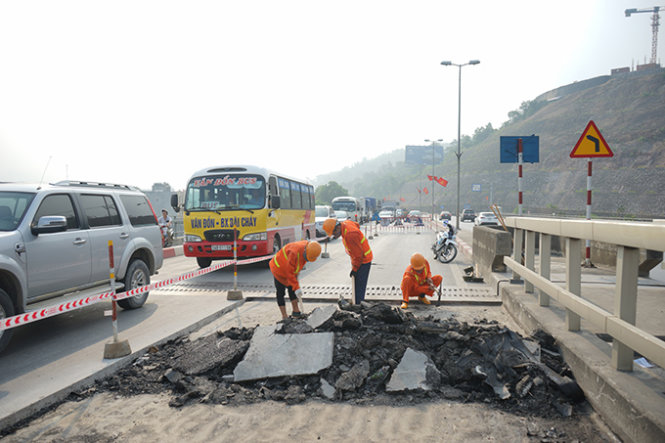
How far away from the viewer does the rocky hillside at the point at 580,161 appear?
6756 centimetres

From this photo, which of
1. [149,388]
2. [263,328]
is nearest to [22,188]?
[149,388]

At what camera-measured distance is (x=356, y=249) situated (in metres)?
6.85

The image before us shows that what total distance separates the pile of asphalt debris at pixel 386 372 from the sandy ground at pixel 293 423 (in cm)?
14

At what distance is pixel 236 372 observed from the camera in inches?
170

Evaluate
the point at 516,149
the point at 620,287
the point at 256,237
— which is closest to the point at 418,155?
the point at 516,149

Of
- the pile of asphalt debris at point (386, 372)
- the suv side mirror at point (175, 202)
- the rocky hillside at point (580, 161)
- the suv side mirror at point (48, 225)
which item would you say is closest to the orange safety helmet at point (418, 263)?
the pile of asphalt debris at point (386, 372)

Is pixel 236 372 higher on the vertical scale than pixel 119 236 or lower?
lower

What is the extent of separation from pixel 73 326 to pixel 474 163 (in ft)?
374

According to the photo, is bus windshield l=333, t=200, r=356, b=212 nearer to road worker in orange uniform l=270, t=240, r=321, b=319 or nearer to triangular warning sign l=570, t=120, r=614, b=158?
triangular warning sign l=570, t=120, r=614, b=158

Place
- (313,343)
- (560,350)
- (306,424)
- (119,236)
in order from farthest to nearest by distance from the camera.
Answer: (119,236) → (313,343) → (560,350) → (306,424)

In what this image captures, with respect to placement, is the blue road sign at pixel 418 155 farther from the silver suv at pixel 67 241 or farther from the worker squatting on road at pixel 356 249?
the silver suv at pixel 67 241

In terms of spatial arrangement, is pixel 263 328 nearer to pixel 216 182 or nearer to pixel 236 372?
pixel 236 372

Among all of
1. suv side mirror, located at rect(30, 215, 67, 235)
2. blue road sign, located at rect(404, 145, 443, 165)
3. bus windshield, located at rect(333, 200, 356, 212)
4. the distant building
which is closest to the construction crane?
the distant building

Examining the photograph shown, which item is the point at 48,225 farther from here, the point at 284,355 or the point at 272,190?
the point at 272,190
